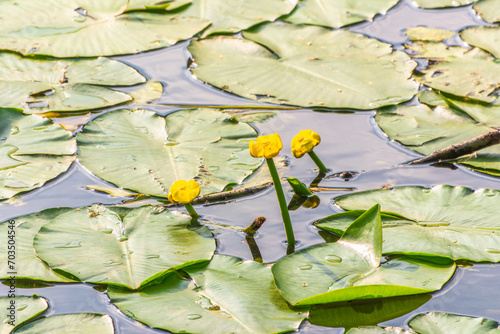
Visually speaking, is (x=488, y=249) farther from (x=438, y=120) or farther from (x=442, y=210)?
(x=438, y=120)

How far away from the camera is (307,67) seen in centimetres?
249

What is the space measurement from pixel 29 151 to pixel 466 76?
1819mm

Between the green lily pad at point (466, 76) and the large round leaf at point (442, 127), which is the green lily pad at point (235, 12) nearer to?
the green lily pad at point (466, 76)

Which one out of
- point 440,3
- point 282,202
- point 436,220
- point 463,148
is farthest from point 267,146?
point 440,3

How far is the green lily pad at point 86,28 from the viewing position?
266 centimetres

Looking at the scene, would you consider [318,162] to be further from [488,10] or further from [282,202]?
[488,10]

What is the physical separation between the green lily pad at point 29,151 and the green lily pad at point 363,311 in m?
1.04

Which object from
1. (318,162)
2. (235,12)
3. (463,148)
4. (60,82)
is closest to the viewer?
(318,162)

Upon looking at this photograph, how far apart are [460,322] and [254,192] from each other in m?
0.78

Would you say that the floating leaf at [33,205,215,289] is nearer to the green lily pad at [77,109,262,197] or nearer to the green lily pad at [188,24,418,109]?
the green lily pad at [77,109,262,197]

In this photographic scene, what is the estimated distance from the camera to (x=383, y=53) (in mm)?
2602

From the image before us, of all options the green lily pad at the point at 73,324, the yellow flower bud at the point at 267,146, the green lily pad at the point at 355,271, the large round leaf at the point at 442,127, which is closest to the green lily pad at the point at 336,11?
the large round leaf at the point at 442,127

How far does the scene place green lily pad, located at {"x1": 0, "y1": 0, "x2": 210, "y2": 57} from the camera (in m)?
2.66

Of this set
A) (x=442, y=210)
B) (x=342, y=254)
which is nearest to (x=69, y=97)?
(x=342, y=254)
